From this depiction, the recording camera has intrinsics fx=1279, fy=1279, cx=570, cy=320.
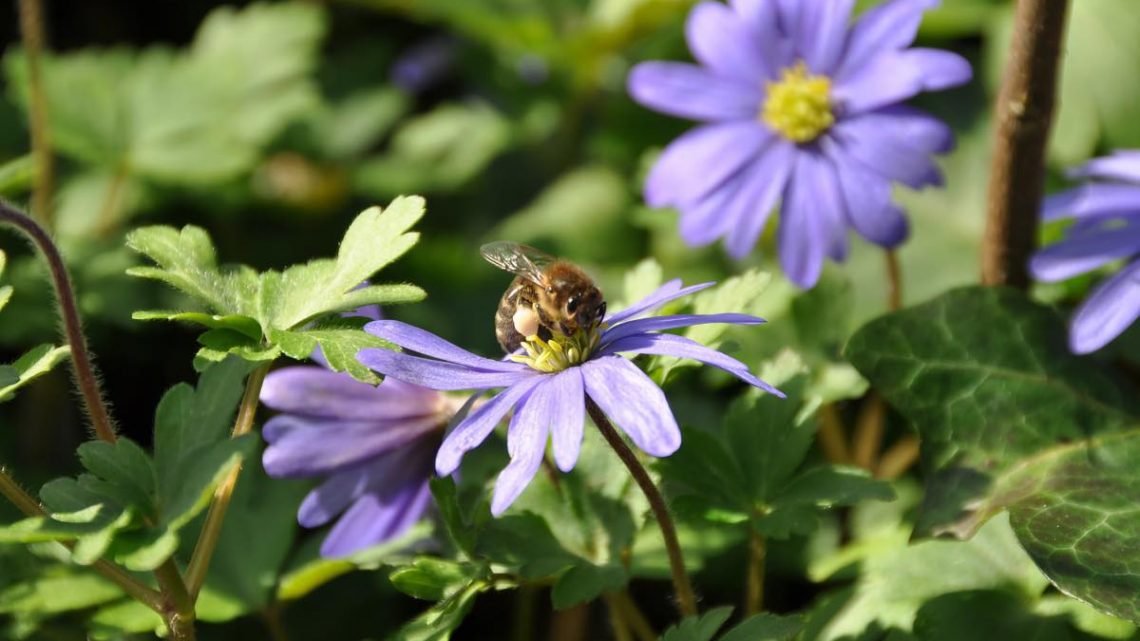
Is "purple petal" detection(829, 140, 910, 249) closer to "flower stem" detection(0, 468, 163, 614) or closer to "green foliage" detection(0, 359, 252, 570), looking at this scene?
"green foliage" detection(0, 359, 252, 570)

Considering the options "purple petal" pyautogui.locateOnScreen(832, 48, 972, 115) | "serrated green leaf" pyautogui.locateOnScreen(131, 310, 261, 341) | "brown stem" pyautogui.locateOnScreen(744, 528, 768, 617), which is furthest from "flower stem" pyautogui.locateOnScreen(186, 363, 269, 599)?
"purple petal" pyautogui.locateOnScreen(832, 48, 972, 115)

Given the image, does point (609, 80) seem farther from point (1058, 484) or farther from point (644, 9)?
point (1058, 484)

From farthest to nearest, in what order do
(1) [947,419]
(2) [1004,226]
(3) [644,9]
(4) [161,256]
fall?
A: (3) [644,9], (2) [1004,226], (1) [947,419], (4) [161,256]

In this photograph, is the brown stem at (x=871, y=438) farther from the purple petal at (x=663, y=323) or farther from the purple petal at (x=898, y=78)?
the purple petal at (x=663, y=323)

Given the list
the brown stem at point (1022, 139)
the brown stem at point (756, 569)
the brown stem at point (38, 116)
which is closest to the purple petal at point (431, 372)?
the brown stem at point (756, 569)

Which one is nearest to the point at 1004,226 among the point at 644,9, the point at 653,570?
the point at 653,570
